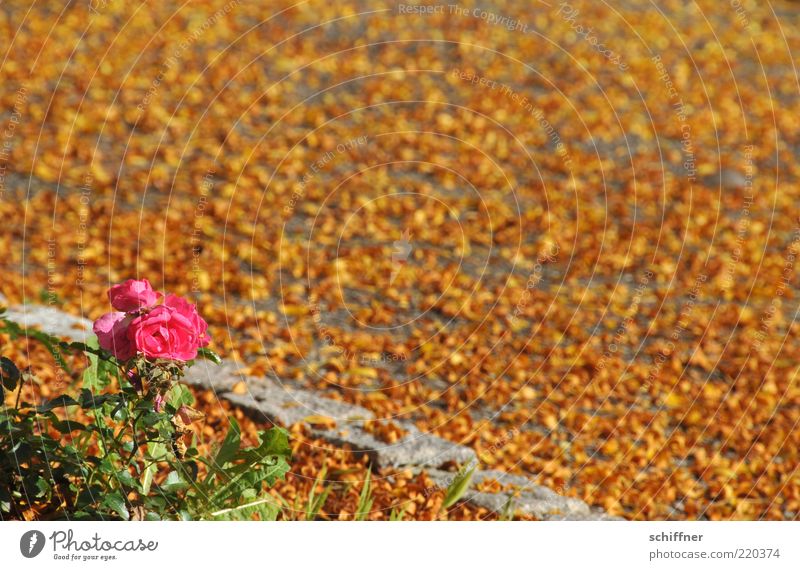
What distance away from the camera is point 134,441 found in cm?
285

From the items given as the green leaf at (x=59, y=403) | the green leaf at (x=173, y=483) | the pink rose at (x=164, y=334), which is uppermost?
the pink rose at (x=164, y=334)

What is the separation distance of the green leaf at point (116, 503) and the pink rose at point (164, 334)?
17.1 inches

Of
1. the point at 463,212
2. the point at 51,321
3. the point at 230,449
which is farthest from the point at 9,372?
the point at 463,212

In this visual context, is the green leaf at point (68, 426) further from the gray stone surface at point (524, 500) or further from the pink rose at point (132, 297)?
the gray stone surface at point (524, 500)

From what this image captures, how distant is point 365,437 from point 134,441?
1.52 m

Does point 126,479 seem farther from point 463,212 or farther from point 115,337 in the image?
point 463,212

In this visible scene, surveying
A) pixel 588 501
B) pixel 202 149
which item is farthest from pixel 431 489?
pixel 202 149

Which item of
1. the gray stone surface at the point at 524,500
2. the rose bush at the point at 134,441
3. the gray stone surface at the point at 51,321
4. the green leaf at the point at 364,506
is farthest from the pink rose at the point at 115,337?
the gray stone surface at the point at 51,321

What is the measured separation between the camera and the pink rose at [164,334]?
2.74 meters

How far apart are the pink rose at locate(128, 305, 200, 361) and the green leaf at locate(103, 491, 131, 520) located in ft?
1.43

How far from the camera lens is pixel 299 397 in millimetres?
4562
